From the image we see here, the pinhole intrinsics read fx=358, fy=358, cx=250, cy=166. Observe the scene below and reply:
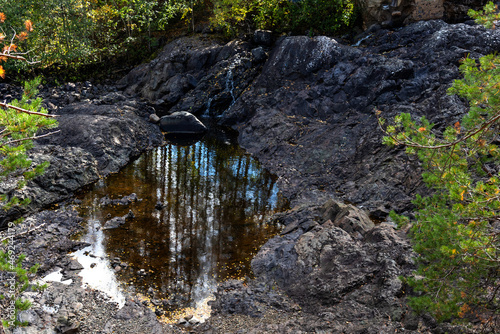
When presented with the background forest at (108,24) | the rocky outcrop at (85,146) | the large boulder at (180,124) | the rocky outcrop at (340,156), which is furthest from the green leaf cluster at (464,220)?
the background forest at (108,24)

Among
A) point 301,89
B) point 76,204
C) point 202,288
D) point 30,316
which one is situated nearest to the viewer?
point 30,316

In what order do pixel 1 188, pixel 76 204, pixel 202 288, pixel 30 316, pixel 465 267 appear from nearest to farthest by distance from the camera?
pixel 465 267, pixel 30 316, pixel 202 288, pixel 1 188, pixel 76 204

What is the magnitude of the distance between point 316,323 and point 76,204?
8.63 m

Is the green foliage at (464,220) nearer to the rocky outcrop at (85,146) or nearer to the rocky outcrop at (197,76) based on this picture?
the rocky outcrop at (85,146)

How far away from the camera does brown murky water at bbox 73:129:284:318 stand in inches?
332

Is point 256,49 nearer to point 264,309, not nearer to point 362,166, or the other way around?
point 362,166

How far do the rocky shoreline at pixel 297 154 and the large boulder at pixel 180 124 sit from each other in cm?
89

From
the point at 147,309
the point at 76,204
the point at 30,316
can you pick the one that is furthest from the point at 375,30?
the point at 30,316

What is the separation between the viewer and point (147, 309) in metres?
7.25

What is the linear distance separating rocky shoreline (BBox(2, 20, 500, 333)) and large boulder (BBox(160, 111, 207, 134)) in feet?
2.94

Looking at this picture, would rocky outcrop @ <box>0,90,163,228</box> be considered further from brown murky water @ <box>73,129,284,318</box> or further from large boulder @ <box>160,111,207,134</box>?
brown murky water @ <box>73,129,284,318</box>

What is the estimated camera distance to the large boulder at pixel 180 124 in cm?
1939

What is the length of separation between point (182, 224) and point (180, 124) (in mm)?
9876

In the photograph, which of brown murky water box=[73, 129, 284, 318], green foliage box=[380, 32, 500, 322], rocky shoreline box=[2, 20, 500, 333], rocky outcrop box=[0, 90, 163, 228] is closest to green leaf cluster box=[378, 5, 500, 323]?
green foliage box=[380, 32, 500, 322]
